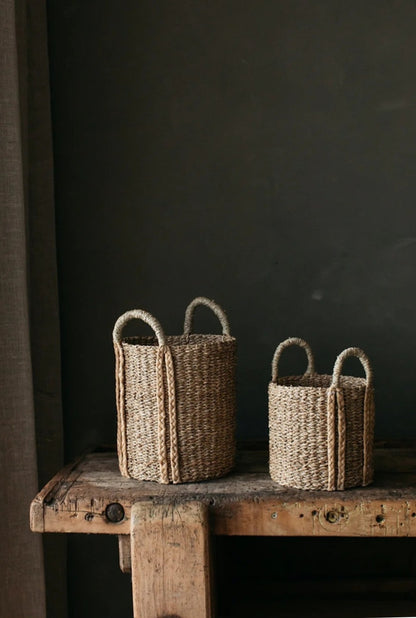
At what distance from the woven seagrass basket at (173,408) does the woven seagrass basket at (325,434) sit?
102 mm

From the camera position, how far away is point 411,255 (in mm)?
1588

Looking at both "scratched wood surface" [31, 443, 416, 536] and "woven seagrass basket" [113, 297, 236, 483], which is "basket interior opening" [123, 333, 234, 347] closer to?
"woven seagrass basket" [113, 297, 236, 483]

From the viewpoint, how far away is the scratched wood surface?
1.15 metres

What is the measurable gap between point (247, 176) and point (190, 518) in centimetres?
76

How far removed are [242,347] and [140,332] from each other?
22 cm

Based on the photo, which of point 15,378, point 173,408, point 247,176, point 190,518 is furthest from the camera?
point 247,176

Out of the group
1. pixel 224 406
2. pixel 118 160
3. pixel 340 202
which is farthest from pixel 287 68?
pixel 224 406

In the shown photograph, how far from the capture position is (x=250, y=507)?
1157 millimetres

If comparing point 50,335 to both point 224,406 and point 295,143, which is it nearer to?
point 224,406

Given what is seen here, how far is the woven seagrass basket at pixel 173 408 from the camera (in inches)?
48.4

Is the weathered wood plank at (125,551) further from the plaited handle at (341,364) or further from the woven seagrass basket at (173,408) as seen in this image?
the plaited handle at (341,364)

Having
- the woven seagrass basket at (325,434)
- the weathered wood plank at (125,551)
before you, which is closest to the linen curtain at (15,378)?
the weathered wood plank at (125,551)

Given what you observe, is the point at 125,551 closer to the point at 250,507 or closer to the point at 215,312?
the point at 250,507

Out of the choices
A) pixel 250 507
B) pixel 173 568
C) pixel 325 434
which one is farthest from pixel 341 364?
pixel 173 568
